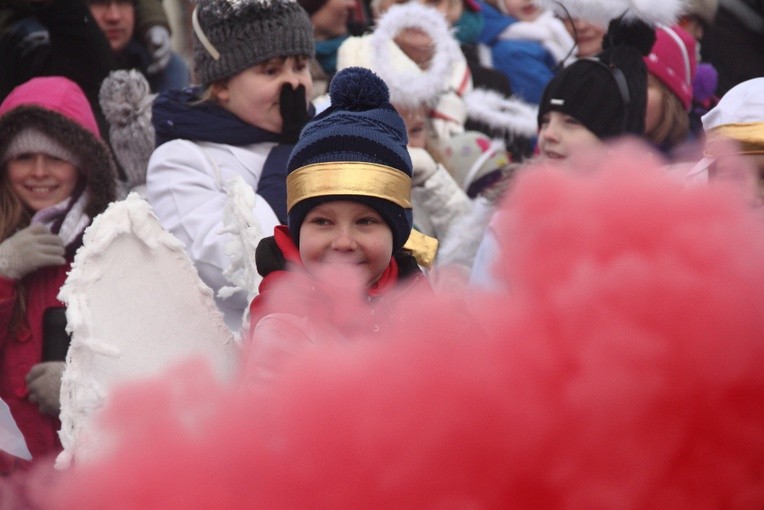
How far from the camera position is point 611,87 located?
452 centimetres

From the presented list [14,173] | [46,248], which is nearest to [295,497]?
[46,248]

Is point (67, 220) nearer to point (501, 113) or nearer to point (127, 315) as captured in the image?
point (127, 315)

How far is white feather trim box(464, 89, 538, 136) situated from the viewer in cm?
609

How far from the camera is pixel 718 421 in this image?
1752 millimetres

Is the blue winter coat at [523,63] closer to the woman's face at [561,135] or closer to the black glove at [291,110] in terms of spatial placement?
the woman's face at [561,135]

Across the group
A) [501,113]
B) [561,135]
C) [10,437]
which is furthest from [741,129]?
[501,113]

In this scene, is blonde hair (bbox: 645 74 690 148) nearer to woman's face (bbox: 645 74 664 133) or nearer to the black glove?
woman's face (bbox: 645 74 664 133)

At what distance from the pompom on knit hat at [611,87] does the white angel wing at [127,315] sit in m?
1.86

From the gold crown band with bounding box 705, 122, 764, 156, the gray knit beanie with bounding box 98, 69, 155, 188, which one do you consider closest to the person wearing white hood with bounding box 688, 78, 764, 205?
the gold crown band with bounding box 705, 122, 764, 156

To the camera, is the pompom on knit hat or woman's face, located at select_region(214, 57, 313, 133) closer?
woman's face, located at select_region(214, 57, 313, 133)

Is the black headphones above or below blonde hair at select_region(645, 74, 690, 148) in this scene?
above

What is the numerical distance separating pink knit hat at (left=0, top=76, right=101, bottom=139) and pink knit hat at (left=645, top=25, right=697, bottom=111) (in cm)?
214

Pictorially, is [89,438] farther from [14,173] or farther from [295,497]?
[14,173]

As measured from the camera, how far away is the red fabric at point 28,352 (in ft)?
13.1
